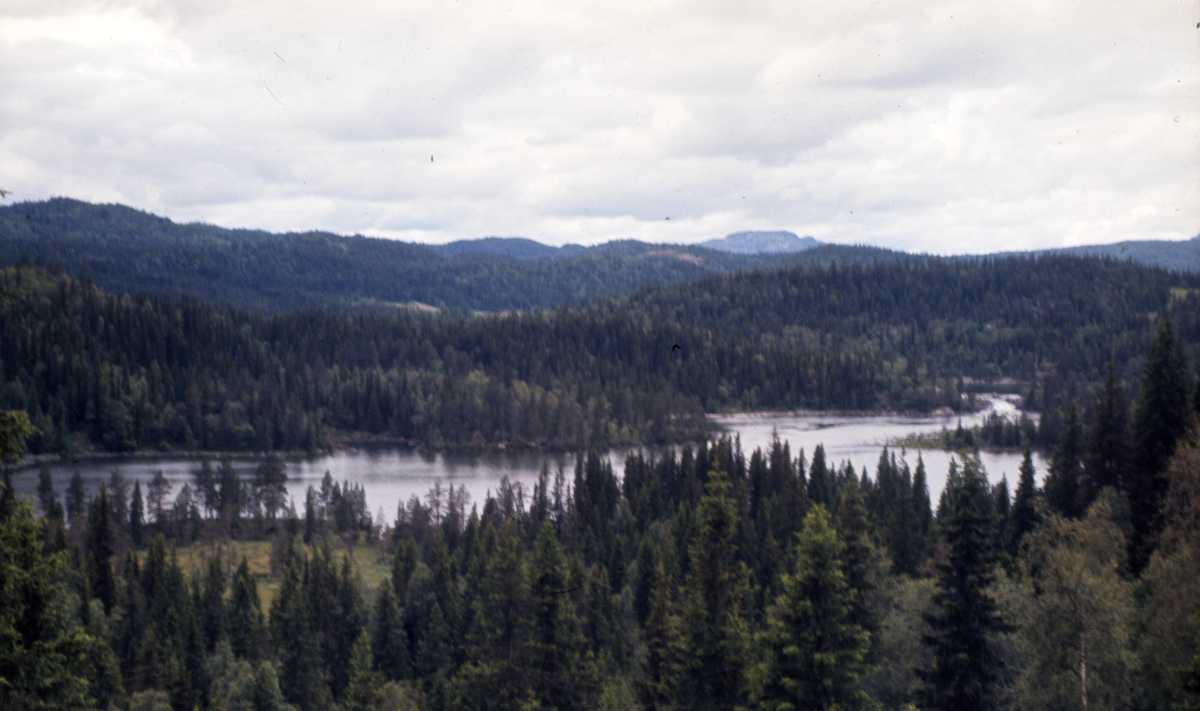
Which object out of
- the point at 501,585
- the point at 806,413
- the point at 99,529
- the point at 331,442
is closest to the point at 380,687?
the point at 501,585

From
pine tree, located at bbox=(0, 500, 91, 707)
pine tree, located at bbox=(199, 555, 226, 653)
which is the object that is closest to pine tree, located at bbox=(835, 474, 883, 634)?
pine tree, located at bbox=(0, 500, 91, 707)

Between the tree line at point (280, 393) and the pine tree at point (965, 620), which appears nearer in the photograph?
the pine tree at point (965, 620)

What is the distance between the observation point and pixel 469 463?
472ft

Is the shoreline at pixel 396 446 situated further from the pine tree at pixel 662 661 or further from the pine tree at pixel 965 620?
the pine tree at pixel 965 620

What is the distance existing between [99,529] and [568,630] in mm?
47742

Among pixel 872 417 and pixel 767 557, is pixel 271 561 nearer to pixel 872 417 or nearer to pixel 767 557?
pixel 767 557

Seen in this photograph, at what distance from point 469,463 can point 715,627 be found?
12106cm

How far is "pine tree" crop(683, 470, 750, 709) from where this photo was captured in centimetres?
2559

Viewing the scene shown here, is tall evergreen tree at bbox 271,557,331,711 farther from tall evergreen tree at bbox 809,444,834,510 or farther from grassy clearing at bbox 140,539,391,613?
tall evergreen tree at bbox 809,444,834,510

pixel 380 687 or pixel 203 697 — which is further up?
pixel 380 687

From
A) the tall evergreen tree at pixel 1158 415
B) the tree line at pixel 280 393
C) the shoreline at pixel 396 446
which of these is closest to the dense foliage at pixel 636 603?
the tall evergreen tree at pixel 1158 415

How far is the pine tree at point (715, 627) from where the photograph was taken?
25594 mm

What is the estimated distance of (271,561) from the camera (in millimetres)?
78000

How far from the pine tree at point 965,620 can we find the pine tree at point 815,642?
3.77 metres
